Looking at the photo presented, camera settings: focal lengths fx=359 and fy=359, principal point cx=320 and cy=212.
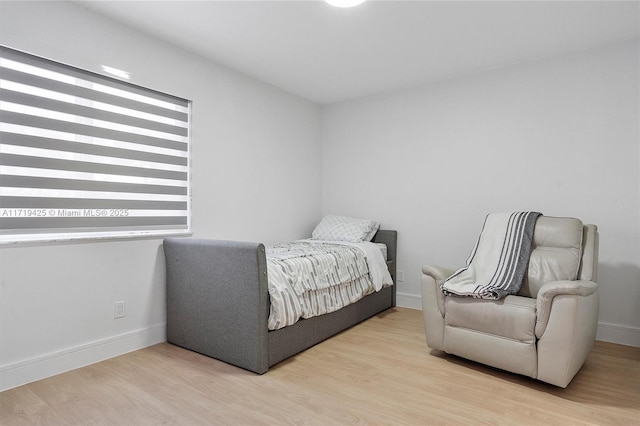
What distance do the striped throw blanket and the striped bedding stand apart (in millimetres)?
854

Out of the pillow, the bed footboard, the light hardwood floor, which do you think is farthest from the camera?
the pillow

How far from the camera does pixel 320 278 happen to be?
2664mm

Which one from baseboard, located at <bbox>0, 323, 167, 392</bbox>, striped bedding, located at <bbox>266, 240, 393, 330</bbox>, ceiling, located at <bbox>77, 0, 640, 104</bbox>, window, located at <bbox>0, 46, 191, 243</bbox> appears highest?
ceiling, located at <bbox>77, 0, 640, 104</bbox>

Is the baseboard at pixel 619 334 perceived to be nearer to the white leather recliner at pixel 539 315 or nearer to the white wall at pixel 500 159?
the white wall at pixel 500 159

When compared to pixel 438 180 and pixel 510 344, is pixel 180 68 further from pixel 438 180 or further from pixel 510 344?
pixel 510 344

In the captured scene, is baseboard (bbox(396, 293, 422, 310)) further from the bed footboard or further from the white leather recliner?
the bed footboard

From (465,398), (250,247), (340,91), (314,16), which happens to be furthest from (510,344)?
(340,91)

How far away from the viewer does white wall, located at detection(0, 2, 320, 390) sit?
205cm

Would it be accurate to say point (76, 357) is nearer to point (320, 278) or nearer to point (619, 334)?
point (320, 278)

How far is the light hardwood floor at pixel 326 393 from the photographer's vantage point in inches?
67.7

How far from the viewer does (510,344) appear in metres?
2.08

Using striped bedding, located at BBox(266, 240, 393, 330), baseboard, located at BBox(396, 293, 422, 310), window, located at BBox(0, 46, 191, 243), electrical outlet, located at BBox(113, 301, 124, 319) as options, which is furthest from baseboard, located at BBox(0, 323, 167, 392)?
baseboard, located at BBox(396, 293, 422, 310)

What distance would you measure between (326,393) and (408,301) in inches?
80.2

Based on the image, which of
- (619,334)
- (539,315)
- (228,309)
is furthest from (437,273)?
(619,334)
